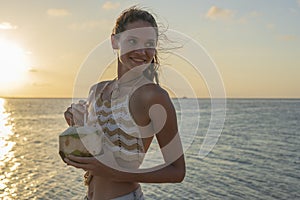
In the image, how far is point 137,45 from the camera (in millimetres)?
2979

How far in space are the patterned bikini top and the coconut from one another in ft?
0.51

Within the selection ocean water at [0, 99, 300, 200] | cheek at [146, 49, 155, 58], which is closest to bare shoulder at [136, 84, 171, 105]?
cheek at [146, 49, 155, 58]

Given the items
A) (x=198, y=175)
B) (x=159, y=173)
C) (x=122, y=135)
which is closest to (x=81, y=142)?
(x=122, y=135)

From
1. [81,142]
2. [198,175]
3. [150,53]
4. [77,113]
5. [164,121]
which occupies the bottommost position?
[198,175]

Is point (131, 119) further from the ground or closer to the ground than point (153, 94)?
closer to the ground

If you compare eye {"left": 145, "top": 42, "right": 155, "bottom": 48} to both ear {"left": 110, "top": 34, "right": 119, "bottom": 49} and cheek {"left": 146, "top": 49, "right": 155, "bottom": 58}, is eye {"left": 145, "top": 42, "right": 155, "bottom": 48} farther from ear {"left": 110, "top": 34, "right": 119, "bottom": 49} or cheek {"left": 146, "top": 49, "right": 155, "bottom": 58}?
ear {"left": 110, "top": 34, "right": 119, "bottom": 49}

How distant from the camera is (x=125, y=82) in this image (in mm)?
3178

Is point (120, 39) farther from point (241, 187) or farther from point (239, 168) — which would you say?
point (239, 168)

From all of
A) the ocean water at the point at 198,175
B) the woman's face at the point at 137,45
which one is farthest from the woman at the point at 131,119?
the ocean water at the point at 198,175

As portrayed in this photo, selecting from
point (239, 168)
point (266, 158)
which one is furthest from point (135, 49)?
point (266, 158)

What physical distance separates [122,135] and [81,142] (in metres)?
0.35

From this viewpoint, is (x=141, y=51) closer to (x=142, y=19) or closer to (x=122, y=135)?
(x=142, y=19)

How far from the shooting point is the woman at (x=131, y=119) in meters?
2.73

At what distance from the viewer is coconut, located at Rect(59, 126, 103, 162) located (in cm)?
264
